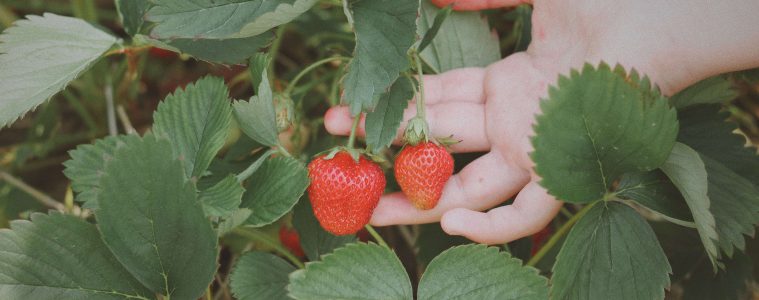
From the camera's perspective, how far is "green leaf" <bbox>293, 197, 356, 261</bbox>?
95 centimetres

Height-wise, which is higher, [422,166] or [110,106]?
[422,166]

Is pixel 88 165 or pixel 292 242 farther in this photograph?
pixel 292 242

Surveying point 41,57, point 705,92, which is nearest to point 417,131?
point 705,92

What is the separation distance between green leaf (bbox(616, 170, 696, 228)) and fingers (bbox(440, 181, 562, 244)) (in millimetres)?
94

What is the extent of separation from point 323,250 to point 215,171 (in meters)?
0.21

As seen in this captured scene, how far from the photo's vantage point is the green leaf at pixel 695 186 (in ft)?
2.36

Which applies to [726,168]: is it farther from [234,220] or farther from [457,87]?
[234,220]

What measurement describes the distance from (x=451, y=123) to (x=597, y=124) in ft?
0.89

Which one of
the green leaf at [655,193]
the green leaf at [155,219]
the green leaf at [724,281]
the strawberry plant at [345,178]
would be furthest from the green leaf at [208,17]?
the green leaf at [724,281]

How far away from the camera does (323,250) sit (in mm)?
953

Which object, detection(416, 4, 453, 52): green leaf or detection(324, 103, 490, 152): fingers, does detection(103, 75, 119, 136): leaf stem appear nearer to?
detection(324, 103, 490, 152): fingers

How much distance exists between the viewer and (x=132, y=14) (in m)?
0.98

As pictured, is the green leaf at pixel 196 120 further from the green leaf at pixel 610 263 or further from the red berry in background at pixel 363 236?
the green leaf at pixel 610 263

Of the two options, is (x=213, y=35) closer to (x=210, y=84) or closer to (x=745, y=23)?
(x=210, y=84)
